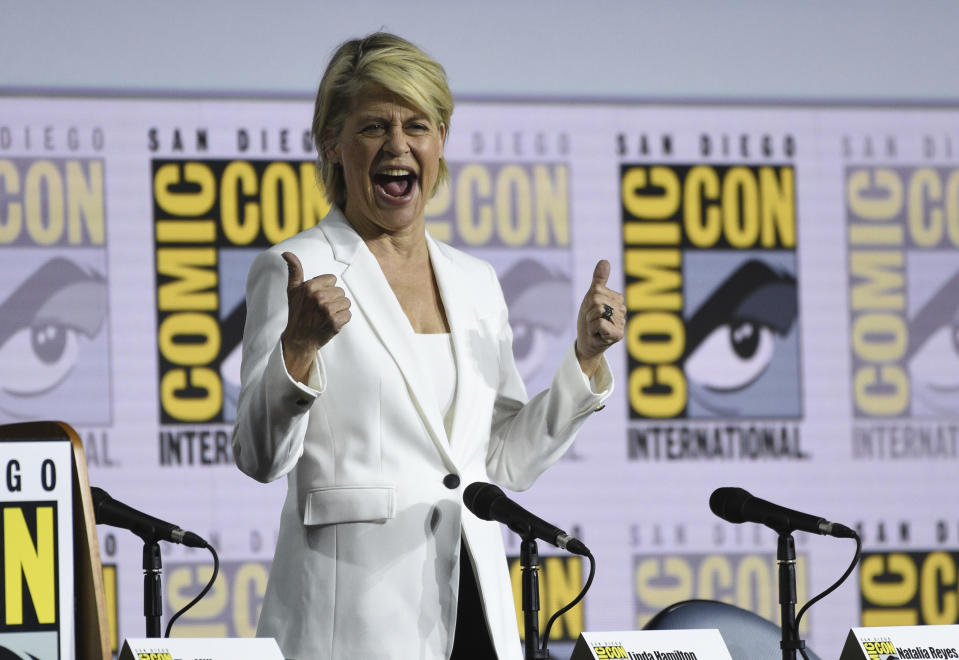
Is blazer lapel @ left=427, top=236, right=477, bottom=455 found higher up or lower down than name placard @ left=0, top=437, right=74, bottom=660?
higher up

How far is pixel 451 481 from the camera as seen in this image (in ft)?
6.65

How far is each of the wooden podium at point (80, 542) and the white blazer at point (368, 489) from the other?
0.24 m

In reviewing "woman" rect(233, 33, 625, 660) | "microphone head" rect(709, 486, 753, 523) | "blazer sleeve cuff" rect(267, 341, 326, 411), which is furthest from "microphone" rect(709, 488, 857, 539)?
"blazer sleeve cuff" rect(267, 341, 326, 411)

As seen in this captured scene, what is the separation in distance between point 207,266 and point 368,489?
68.4 inches

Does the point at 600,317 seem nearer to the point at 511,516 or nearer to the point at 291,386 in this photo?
the point at 511,516

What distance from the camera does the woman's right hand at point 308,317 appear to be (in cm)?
180

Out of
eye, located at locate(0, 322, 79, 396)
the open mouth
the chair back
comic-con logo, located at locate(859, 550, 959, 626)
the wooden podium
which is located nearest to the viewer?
the wooden podium

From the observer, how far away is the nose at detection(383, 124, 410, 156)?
82.8 inches

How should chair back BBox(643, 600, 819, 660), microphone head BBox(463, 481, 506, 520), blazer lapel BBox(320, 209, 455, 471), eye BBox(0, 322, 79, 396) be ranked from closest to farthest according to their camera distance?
microphone head BBox(463, 481, 506, 520)
blazer lapel BBox(320, 209, 455, 471)
chair back BBox(643, 600, 819, 660)
eye BBox(0, 322, 79, 396)

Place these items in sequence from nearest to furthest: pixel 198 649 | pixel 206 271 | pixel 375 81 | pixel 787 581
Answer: pixel 198 649 < pixel 787 581 < pixel 375 81 < pixel 206 271

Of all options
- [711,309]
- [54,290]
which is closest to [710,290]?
[711,309]

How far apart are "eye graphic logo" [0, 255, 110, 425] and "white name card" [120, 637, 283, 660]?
6.48 ft

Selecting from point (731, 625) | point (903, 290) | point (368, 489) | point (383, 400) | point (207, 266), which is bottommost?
point (731, 625)

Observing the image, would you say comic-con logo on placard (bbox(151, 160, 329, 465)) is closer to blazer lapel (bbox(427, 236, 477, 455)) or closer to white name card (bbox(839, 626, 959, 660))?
blazer lapel (bbox(427, 236, 477, 455))
